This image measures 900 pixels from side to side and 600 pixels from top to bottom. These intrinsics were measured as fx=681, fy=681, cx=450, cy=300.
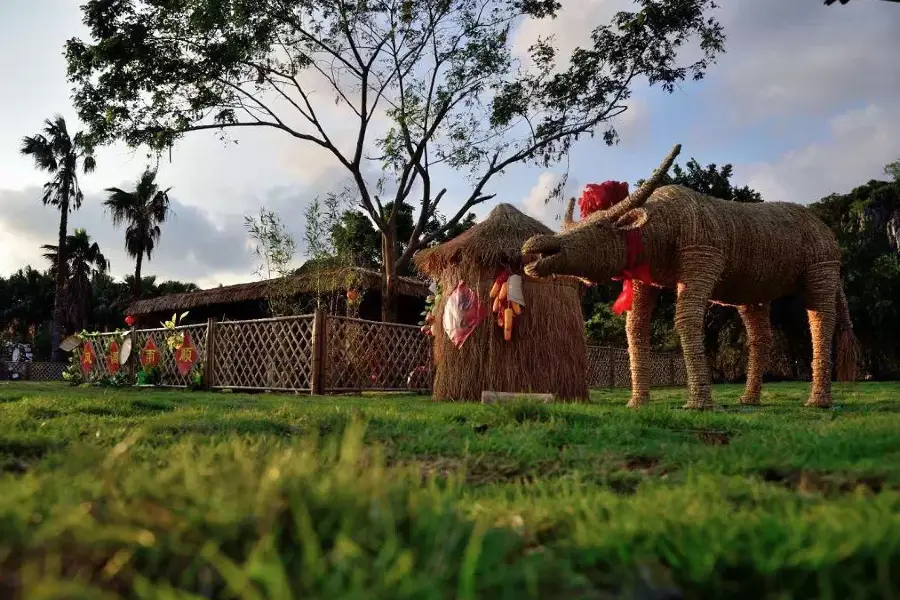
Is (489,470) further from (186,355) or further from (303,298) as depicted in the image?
(303,298)

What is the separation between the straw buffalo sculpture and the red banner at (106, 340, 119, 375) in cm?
1208

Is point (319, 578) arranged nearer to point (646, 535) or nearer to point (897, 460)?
point (646, 535)

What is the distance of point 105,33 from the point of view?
46.3ft

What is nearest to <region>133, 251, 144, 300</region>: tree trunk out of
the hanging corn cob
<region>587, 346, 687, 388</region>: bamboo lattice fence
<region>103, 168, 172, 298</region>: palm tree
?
<region>103, 168, 172, 298</region>: palm tree

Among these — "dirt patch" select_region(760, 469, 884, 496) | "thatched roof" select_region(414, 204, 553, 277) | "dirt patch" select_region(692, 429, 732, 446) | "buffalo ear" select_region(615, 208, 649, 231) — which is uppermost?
"thatched roof" select_region(414, 204, 553, 277)

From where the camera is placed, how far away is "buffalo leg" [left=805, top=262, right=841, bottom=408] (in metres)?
6.88

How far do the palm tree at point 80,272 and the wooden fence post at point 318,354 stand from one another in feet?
80.5

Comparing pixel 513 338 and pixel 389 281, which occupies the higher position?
pixel 389 281

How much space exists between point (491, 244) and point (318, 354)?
3.95 m

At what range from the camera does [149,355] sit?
14008 mm

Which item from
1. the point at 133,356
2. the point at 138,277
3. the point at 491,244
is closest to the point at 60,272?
the point at 138,277

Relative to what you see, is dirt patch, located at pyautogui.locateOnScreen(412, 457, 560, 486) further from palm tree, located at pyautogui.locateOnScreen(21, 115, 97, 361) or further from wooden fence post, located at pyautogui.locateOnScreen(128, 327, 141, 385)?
palm tree, located at pyautogui.locateOnScreen(21, 115, 97, 361)

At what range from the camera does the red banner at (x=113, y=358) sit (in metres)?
15.0

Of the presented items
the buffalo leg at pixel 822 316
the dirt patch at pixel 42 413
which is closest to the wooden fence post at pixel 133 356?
the dirt patch at pixel 42 413
